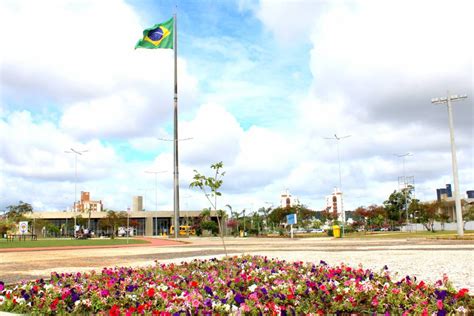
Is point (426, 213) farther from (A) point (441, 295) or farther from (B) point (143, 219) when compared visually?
(A) point (441, 295)

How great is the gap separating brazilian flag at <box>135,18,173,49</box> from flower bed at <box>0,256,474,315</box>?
33.5m

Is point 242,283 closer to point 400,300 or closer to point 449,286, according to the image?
point 400,300

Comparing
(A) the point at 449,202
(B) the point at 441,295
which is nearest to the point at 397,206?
(A) the point at 449,202

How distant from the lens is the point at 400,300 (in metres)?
5.73

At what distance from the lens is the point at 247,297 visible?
19.6ft

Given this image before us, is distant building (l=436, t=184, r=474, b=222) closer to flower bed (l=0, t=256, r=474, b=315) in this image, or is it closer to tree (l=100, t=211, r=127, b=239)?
tree (l=100, t=211, r=127, b=239)

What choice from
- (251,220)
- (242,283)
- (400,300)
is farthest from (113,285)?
(251,220)

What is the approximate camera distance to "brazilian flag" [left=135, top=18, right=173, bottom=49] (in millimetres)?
38938

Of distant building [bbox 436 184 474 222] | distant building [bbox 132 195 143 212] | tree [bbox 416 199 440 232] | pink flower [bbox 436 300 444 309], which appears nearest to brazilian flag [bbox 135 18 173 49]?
pink flower [bbox 436 300 444 309]

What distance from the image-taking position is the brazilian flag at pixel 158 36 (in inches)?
1533

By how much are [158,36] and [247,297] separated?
3649 cm

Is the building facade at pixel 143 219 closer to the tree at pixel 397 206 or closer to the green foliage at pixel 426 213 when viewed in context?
the tree at pixel 397 206

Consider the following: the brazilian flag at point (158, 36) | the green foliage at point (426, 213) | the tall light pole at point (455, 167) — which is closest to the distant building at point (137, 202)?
the green foliage at point (426, 213)

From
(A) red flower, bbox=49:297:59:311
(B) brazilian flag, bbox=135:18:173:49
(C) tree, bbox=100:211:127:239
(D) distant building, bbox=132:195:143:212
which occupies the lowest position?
(A) red flower, bbox=49:297:59:311
